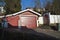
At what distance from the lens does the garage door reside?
3563cm

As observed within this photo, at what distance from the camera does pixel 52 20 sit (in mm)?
40969

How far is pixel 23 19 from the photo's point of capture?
3562 cm

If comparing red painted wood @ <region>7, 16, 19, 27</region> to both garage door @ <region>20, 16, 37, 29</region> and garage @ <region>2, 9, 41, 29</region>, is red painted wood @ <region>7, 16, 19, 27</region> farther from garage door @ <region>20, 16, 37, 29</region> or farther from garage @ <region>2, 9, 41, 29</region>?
garage door @ <region>20, 16, 37, 29</region>

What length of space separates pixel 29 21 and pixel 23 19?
3.84 feet

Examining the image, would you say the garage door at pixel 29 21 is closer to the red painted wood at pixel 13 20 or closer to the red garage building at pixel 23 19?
the red garage building at pixel 23 19

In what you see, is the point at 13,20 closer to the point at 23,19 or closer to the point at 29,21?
the point at 23,19

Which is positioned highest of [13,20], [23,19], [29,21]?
[23,19]

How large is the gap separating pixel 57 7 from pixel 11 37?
3551 centimetres

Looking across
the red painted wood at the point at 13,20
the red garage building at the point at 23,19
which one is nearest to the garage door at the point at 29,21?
the red garage building at the point at 23,19

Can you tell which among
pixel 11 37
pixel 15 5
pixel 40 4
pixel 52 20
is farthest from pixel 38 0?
pixel 11 37

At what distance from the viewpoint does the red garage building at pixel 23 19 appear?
1395 inches

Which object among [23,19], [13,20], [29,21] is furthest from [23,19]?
[13,20]

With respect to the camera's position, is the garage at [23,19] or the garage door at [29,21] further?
the garage door at [29,21]

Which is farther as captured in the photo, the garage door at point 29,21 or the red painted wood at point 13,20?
the garage door at point 29,21
